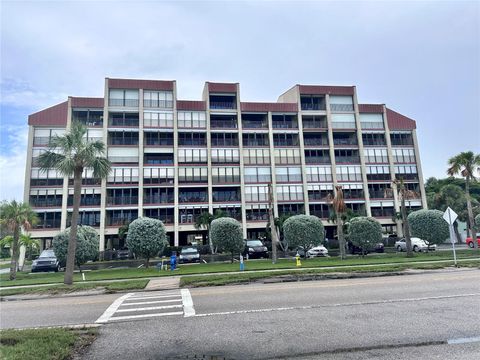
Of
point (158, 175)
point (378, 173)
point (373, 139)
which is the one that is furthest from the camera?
point (373, 139)

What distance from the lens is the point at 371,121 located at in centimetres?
5975

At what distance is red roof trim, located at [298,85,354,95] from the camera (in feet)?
192

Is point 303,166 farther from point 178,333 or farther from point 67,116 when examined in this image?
point 178,333

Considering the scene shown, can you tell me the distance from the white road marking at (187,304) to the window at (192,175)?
3953 centimetres

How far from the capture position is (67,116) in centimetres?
5081

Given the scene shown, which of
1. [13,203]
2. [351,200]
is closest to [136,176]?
[13,203]

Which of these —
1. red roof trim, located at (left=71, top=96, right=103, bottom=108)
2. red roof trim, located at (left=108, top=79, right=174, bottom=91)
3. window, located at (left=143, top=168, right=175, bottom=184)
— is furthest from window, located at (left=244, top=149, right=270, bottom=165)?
red roof trim, located at (left=71, top=96, right=103, bottom=108)

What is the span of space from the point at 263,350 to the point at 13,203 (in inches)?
1054

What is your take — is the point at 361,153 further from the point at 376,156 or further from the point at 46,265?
the point at 46,265

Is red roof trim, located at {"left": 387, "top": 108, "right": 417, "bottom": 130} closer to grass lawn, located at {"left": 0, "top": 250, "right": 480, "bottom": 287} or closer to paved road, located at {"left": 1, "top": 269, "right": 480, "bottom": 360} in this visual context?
grass lawn, located at {"left": 0, "top": 250, "right": 480, "bottom": 287}

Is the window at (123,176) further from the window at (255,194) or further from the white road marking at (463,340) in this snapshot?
the white road marking at (463,340)

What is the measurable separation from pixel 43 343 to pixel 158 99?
51.0 m

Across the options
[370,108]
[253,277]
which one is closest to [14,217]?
[253,277]

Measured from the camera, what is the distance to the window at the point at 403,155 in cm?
5872
